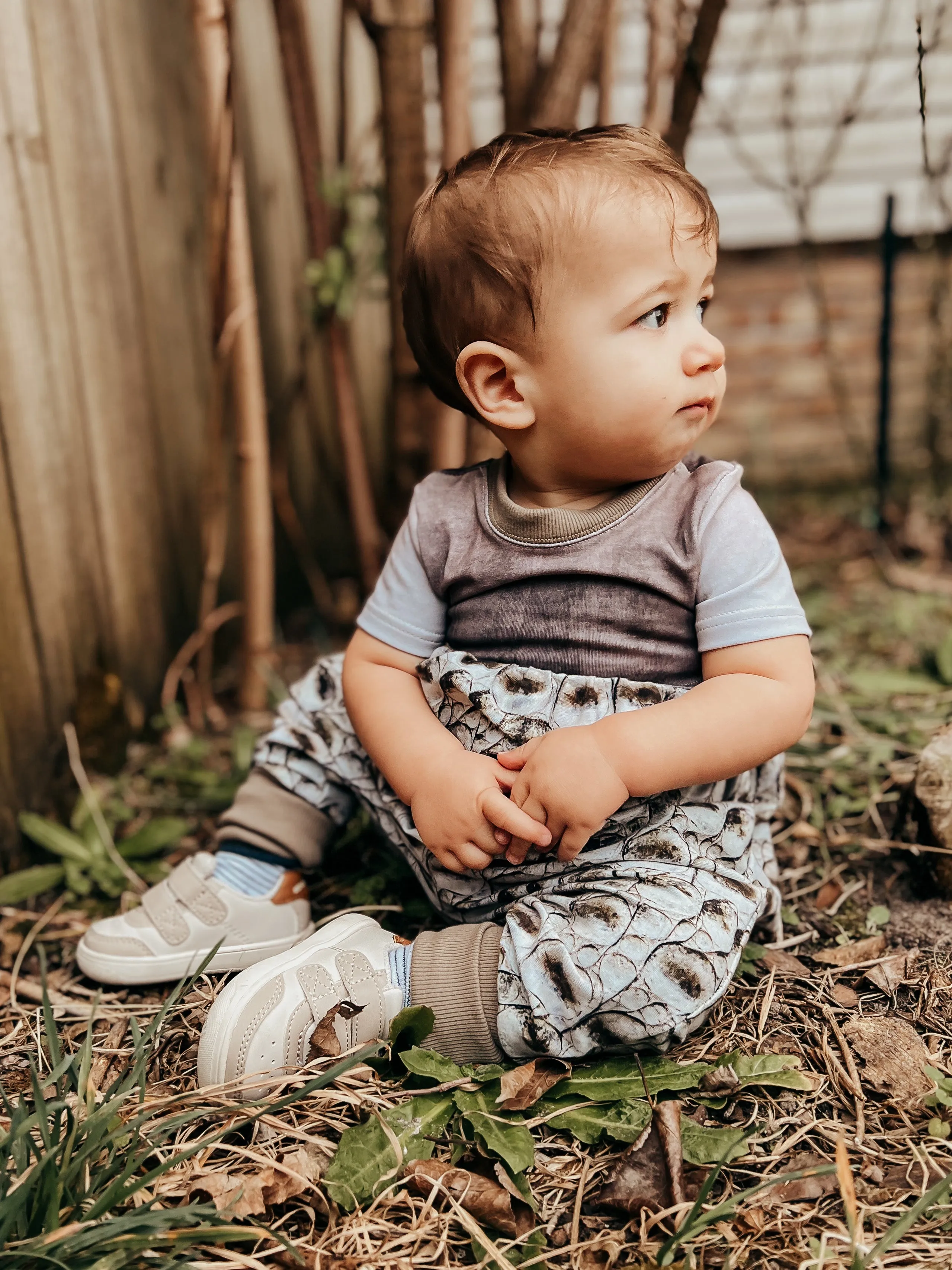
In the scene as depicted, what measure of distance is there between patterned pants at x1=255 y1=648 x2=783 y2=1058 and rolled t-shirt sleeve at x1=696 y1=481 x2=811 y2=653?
0.12 m

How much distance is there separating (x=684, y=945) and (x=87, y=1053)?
684 mm

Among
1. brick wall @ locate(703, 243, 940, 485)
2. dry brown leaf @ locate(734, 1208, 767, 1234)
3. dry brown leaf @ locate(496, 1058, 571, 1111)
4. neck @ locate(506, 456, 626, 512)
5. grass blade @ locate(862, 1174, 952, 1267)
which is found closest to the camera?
grass blade @ locate(862, 1174, 952, 1267)

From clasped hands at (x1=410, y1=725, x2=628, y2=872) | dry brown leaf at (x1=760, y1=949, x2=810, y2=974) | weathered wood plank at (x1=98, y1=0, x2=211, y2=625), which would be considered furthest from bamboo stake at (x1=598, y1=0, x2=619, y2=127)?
dry brown leaf at (x1=760, y1=949, x2=810, y2=974)

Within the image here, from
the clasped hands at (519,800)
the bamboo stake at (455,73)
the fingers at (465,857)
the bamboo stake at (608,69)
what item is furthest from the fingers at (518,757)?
the bamboo stake at (608,69)

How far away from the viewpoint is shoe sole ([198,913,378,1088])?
1295 millimetres

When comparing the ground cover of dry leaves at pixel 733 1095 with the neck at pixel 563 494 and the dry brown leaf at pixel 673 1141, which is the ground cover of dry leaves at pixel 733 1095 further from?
the neck at pixel 563 494

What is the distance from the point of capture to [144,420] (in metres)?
2.27

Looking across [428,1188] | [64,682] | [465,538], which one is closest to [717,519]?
[465,538]

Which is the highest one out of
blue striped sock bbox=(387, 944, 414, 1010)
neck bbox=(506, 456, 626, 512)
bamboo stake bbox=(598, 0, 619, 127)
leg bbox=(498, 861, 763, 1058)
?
bamboo stake bbox=(598, 0, 619, 127)

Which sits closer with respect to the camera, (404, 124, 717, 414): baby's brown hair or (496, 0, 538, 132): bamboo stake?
(404, 124, 717, 414): baby's brown hair

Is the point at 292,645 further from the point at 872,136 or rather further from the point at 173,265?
the point at 872,136

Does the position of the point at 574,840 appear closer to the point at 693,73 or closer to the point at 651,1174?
the point at 651,1174

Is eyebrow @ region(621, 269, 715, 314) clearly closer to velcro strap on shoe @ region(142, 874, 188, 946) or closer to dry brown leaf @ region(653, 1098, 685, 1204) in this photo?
dry brown leaf @ region(653, 1098, 685, 1204)

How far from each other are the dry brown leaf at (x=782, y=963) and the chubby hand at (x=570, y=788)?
38 cm
